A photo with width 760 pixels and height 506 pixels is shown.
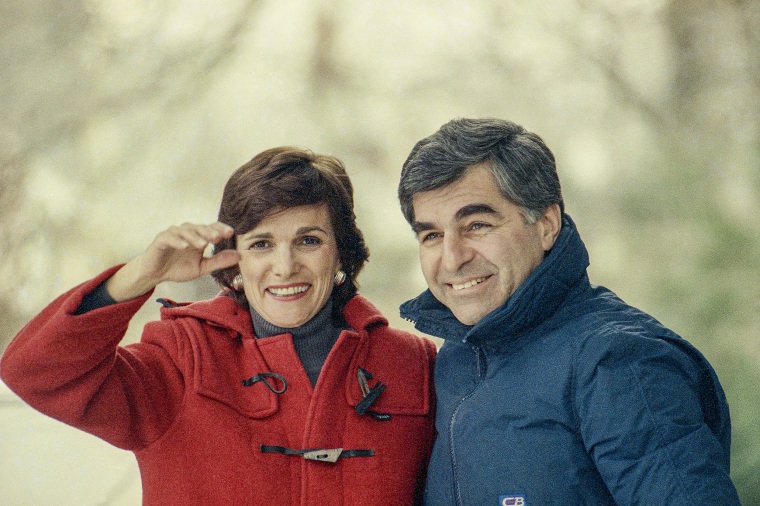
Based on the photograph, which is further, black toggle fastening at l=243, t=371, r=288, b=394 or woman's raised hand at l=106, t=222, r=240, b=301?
black toggle fastening at l=243, t=371, r=288, b=394

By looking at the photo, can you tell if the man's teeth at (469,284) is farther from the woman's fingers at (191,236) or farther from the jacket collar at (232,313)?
the woman's fingers at (191,236)

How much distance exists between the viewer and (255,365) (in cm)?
212

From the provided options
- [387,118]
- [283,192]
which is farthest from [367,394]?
[387,118]

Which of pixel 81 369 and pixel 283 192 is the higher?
pixel 283 192

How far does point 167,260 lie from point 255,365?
0.47 metres

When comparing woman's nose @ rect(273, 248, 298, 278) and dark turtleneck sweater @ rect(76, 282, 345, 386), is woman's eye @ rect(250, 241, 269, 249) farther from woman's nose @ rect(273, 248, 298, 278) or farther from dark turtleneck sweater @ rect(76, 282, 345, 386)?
dark turtleneck sweater @ rect(76, 282, 345, 386)

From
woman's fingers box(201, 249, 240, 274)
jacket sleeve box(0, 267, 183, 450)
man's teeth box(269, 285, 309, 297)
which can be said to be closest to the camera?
jacket sleeve box(0, 267, 183, 450)

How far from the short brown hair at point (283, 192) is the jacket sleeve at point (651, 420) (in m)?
0.84

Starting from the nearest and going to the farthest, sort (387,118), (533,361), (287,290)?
(533,361) < (287,290) < (387,118)

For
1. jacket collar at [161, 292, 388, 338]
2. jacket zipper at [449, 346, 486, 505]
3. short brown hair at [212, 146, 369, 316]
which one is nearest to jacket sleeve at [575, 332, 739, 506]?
jacket zipper at [449, 346, 486, 505]

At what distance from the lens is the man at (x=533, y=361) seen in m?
1.58

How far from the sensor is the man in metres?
1.58

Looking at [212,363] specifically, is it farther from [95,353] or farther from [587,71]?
[587,71]

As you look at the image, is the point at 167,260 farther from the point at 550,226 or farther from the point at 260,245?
the point at 550,226
